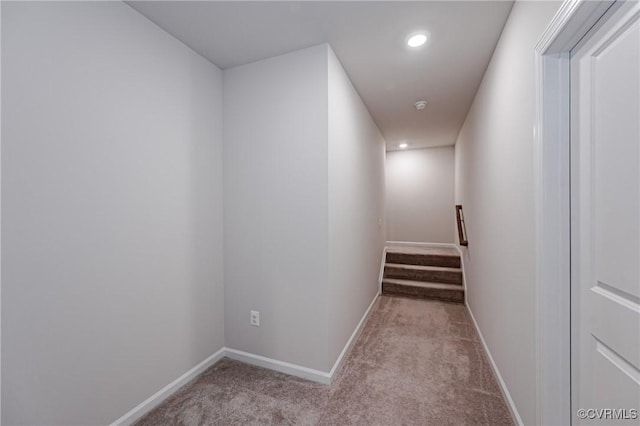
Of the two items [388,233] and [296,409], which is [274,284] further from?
→ [388,233]

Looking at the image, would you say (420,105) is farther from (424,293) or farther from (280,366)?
(280,366)

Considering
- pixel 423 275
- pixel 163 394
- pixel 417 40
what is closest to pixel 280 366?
pixel 163 394

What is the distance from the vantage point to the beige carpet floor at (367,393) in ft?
5.11

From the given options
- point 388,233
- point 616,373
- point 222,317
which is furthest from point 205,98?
point 388,233

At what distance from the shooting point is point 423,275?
158 inches

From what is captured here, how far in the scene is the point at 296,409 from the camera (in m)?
1.62

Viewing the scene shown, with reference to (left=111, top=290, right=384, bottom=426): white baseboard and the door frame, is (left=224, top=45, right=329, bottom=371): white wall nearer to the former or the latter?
(left=111, top=290, right=384, bottom=426): white baseboard

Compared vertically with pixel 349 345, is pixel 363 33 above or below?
above

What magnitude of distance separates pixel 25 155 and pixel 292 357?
197 cm

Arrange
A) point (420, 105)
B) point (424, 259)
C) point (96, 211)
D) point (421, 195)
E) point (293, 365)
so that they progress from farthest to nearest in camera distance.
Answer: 1. point (421, 195)
2. point (424, 259)
3. point (420, 105)
4. point (293, 365)
5. point (96, 211)

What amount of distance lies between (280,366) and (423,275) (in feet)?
9.19

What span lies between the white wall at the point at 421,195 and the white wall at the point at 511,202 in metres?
2.97

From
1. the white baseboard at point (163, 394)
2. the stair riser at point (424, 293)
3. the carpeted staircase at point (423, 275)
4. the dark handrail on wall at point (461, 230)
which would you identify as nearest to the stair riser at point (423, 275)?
the carpeted staircase at point (423, 275)

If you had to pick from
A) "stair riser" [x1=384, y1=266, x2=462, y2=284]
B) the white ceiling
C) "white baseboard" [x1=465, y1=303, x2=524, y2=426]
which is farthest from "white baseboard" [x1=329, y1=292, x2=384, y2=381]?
the white ceiling
